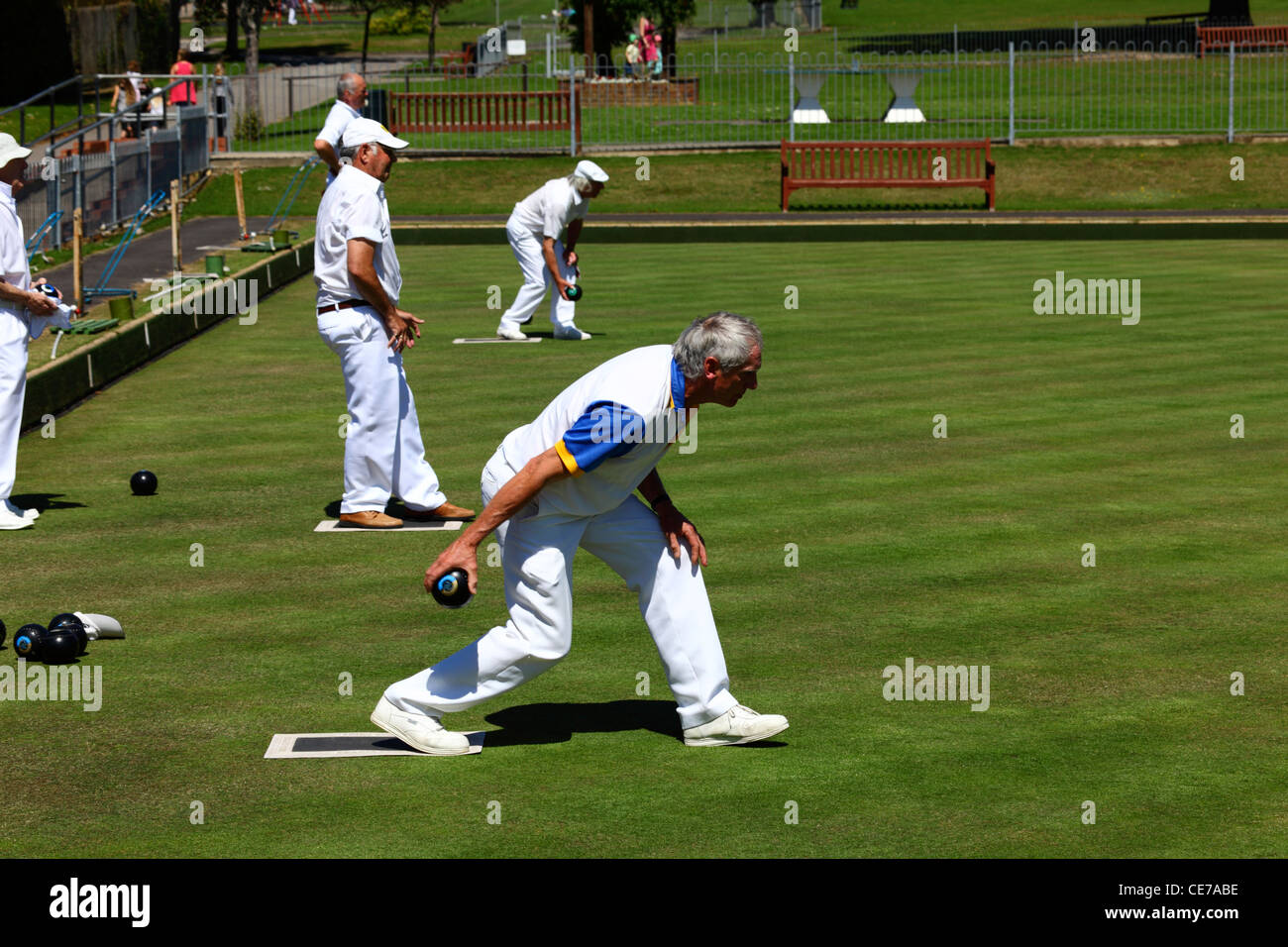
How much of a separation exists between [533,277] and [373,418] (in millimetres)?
7607

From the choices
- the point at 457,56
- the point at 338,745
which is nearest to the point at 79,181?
the point at 338,745

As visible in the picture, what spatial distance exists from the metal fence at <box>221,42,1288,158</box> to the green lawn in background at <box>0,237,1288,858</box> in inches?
786

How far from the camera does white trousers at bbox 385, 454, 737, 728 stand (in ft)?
19.9

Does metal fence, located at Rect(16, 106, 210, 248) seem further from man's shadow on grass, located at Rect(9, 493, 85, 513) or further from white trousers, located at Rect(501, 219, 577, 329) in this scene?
man's shadow on grass, located at Rect(9, 493, 85, 513)

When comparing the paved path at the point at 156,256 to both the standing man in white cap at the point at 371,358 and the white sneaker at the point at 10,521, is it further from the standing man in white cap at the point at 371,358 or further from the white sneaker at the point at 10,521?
the standing man in white cap at the point at 371,358

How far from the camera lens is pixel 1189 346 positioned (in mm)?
16203

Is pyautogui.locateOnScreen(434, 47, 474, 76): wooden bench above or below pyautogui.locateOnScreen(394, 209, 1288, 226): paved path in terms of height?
above

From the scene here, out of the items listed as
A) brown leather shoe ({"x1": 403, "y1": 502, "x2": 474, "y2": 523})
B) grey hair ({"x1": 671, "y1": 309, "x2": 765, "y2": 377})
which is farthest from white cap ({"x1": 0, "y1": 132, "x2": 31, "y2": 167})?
grey hair ({"x1": 671, "y1": 309, "x2": 765, "y2": 377})

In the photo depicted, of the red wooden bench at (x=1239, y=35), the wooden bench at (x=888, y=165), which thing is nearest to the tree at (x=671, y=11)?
the wooden bench at (x=888, y=165)

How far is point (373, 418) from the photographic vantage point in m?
10.1

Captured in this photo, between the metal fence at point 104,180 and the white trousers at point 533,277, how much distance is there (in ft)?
21.9
